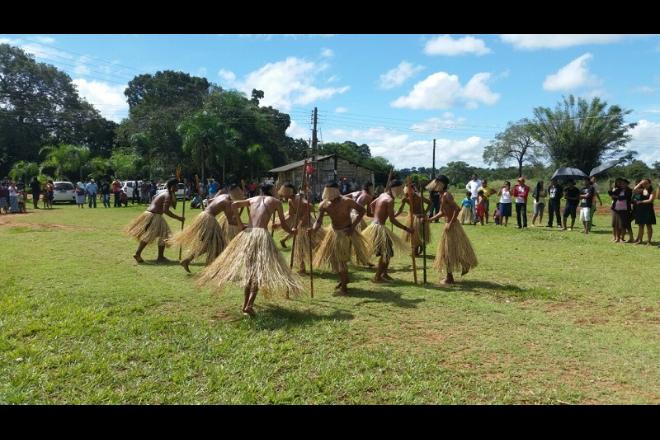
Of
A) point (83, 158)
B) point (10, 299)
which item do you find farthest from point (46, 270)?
point (83, 158)

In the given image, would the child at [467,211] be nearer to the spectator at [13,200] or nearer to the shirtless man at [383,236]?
the shirtless man at [383,236]

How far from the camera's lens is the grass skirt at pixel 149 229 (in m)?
9.25

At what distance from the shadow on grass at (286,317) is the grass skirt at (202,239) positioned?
2383 millimetres

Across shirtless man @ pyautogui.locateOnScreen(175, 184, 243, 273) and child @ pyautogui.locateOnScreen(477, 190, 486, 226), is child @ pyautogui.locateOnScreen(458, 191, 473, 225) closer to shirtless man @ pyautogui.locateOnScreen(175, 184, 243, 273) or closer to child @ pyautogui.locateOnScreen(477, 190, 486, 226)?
child @ pyautogui.locateOnScreen(477, 190, 486, 226)

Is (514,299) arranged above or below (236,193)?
below

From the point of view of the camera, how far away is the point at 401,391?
12.5ft

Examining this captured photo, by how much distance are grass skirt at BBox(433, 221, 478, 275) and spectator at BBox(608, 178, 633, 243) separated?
262 inches

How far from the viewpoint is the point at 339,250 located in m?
7.09

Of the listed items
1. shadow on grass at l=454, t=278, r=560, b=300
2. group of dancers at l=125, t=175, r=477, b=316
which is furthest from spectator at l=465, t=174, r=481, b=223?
shadow on grass at l=454, t=278, r=560, b=300

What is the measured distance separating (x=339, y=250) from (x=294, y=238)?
0.71 meters

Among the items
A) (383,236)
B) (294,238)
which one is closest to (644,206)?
(383,236)
